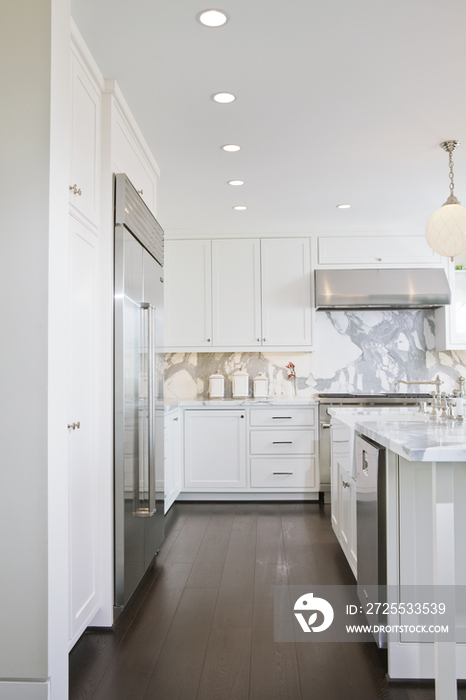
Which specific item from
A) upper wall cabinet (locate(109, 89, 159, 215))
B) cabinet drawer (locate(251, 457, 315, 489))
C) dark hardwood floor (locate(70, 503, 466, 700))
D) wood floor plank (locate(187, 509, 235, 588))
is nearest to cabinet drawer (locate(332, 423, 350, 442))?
dark hardwood floor (locate(70, 503, 466, 700))

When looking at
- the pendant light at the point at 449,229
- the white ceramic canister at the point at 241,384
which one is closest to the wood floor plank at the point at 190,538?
the white ceramic canister at the point at 241,384

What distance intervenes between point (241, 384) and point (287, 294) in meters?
0.97

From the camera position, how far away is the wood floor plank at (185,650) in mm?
1828

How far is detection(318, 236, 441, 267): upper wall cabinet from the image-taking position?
483 centimetres

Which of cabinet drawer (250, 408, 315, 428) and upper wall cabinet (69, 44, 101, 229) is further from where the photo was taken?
cabinet drawer (250, 408, 315, 428)

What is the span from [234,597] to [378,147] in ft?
8.81

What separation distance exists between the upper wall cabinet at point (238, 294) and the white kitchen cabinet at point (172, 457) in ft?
2.97

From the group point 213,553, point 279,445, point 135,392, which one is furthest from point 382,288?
point 135,392

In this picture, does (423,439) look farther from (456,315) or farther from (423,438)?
(456,315)

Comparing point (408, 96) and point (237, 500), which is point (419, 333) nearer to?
point (237, 500)

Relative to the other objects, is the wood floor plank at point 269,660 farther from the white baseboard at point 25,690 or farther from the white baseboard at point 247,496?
the white baseboard at point 247,496

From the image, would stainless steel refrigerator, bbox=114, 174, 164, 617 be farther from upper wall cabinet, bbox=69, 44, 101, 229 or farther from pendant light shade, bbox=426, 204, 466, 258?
pendant light shade, bbox=426, 204, 466, 258

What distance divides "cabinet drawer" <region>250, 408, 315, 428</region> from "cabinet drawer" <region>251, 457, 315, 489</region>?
0.31 m

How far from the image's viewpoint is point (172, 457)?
4191 mm
